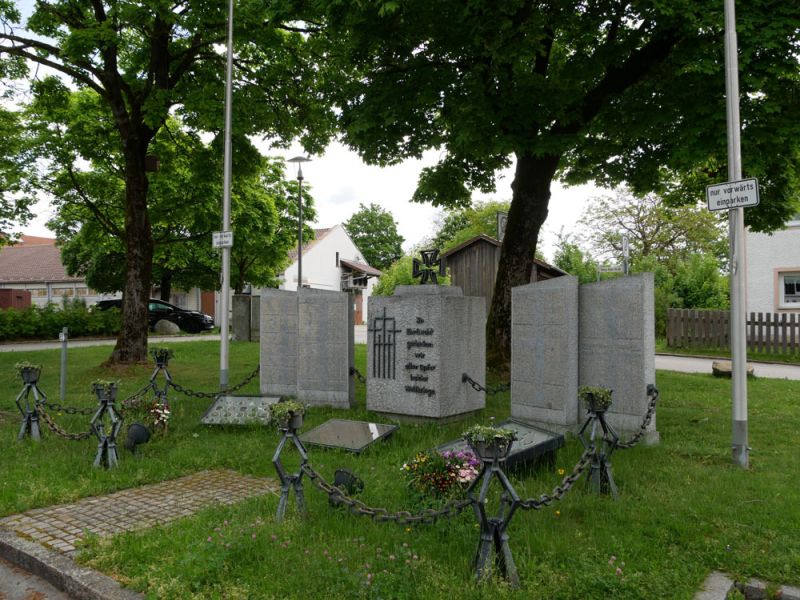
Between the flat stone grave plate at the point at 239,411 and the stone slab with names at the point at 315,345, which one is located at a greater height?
the stone slab with names at the point at 315,345

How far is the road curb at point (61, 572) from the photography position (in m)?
3.92

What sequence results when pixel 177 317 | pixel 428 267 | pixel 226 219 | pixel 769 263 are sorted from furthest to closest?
pixel 177 317
pixel 769 263
pixel 226 219
pixel 428 267

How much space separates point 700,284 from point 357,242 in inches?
2292

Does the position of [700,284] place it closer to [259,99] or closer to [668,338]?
[668,338]

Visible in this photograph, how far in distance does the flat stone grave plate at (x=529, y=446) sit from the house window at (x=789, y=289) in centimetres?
1965

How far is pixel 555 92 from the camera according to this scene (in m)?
10.2

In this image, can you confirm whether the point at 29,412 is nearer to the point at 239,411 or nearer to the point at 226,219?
the point at 239,411

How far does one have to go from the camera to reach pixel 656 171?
13.0 m

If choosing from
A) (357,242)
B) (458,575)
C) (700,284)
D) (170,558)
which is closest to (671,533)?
(458,575)

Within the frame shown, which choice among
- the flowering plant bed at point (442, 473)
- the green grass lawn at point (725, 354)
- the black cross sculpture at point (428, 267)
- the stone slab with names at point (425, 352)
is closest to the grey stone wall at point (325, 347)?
the stone slab with names at point (425, 352)

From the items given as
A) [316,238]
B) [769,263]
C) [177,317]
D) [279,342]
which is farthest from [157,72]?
[316,238]

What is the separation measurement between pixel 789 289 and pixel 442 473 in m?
22.0

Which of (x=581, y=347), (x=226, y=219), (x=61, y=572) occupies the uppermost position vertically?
(x=226, y=219)

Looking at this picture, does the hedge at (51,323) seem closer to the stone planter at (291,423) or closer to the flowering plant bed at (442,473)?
the stone planter at (291,423)
